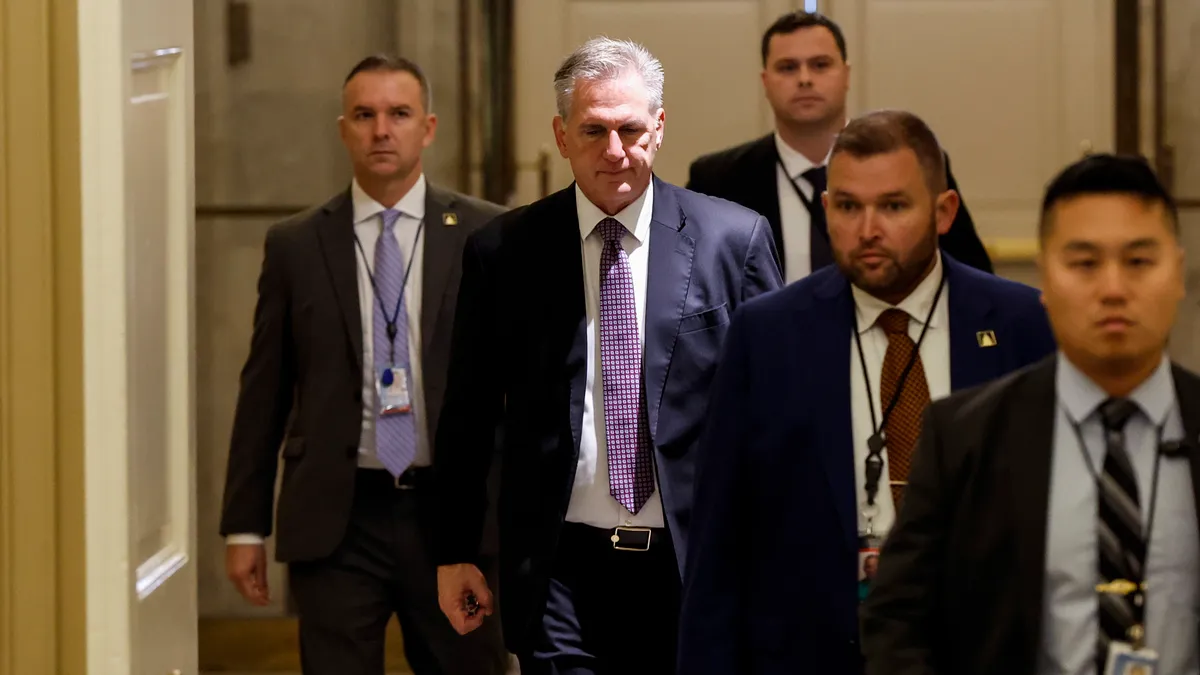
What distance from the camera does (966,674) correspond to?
223cm

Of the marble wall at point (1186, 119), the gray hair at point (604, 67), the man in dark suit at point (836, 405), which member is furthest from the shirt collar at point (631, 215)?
the marble wall at point (1186, 119)

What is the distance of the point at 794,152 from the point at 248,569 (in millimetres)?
1719

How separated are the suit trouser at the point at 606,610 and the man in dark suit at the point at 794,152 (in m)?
1.36

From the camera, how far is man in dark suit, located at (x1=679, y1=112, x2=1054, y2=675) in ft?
8.77

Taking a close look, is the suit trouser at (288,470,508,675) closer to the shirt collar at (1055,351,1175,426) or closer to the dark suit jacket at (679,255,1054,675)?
the dark suit jacket at (679,255,1054,675)

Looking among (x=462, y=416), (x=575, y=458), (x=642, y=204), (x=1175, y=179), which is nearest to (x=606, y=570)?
(x=575, y=458)

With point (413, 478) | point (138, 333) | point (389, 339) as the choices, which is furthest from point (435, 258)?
point (138, 333)

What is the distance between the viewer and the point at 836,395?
2689mm

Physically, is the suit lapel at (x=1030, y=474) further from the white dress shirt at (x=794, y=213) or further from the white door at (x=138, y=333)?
the white dress shirt at (x=794, y=213)

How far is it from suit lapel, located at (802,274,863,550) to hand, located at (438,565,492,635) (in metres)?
1.05

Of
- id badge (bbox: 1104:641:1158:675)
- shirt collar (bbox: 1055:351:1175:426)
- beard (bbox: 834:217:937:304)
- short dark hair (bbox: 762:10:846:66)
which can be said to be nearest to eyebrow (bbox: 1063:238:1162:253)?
shirt collar (bbox: 1055:351:1175:426)

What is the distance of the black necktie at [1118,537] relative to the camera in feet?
6.93

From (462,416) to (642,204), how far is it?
53cm

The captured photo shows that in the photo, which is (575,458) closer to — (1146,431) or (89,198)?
(89,198)
